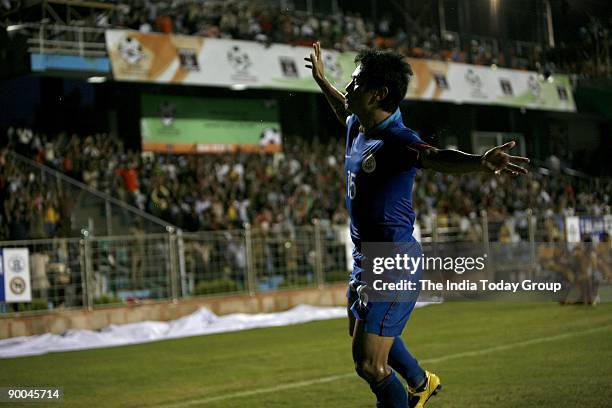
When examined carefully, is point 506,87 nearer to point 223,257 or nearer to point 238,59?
point 223,257

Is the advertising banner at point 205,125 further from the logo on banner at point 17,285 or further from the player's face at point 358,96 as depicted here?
the player's face at point 358,96

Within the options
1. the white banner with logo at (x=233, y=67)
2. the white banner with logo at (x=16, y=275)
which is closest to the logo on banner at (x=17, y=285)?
the white banner with logo at (x=16, y=275)

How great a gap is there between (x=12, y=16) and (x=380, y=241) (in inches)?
658

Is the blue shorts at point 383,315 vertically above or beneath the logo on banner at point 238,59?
beneath

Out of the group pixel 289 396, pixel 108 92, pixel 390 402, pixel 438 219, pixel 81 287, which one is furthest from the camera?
pixel 108 92

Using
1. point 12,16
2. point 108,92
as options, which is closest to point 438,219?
point 108,92

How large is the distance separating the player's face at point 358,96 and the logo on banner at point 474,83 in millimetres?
10131

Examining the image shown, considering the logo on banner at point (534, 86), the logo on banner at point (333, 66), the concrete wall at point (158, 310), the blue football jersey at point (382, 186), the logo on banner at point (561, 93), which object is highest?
the logo on banner at point (333, 66)

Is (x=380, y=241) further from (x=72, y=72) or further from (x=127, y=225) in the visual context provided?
(x=72, y=72)

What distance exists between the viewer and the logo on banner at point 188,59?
21484mm

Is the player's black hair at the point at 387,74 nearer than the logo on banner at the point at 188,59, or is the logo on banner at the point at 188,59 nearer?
the player's black hair at the point at 387,74

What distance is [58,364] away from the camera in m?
11.4

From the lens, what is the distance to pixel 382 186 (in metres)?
5.28

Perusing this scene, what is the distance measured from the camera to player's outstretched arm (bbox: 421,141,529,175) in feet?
14.9
